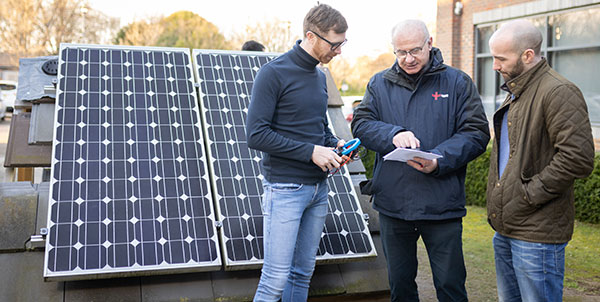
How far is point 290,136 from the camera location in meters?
3.72

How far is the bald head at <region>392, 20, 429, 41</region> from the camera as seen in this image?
3816mm

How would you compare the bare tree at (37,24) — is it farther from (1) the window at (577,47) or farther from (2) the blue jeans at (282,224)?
(2) the blue jeans at (282,224)

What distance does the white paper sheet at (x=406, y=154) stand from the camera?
11.7 ft

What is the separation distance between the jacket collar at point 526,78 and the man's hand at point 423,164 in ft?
2.10

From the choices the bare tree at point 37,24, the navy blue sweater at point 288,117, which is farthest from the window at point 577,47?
the bare tree at point 37,24

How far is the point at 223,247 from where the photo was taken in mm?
4363

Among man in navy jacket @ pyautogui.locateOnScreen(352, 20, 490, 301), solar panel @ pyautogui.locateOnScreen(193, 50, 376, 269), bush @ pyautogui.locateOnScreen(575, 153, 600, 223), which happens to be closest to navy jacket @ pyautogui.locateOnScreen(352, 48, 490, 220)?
man in navy jacket @ pyautogui.locateOnScreen(352, 20, 490, 301)

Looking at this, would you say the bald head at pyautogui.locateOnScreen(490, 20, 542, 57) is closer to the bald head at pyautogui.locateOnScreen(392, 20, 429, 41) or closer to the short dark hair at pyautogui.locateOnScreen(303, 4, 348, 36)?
the bald head at pyautogui.locateOnScreen(392, 20, 429, 41)

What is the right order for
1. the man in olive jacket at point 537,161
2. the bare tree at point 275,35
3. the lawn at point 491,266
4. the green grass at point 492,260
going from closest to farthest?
the man in olive jacket at point 537,161 < the lawn at point 491,266 < the green grass at point 492,260 < the bare tree at point 275,35

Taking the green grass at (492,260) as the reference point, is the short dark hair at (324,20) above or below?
above

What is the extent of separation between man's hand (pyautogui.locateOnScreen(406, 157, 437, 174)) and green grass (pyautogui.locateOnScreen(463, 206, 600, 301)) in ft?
7.78

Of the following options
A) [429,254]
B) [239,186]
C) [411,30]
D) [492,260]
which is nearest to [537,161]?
[429,254]

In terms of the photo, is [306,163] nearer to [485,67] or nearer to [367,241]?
[367,241]

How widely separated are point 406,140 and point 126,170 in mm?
2192
